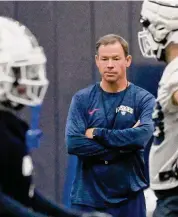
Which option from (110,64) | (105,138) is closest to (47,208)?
(105,138)

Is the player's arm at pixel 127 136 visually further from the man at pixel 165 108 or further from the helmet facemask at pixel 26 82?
the helmet facemask at pixel 26 82

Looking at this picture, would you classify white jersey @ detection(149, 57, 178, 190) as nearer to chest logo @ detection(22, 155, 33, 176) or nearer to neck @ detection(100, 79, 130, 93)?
chest logo @ detection(22, 155, 33, 176)

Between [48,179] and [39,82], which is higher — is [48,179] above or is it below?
below

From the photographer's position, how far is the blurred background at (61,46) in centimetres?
728

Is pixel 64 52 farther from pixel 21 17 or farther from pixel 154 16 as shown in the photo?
pixel 154 16

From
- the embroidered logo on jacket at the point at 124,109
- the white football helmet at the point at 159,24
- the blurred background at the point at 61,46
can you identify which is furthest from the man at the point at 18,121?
the blurred background at the point at 61,46

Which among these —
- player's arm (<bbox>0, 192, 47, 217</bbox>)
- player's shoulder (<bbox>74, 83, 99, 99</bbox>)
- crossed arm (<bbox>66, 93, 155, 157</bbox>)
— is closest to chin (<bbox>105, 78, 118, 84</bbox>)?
player's shoulder (<bbox>74, 83, 99, 99</bbox>)

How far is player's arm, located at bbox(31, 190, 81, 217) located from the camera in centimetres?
428

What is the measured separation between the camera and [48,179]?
731cm

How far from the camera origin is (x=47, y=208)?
4301mm

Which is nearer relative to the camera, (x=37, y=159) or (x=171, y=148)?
(x=171, y=148)

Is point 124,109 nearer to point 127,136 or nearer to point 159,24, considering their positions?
point 127,136

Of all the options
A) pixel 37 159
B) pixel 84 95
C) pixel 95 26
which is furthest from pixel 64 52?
pixel 84 95

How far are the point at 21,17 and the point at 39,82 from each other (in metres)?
3.16
